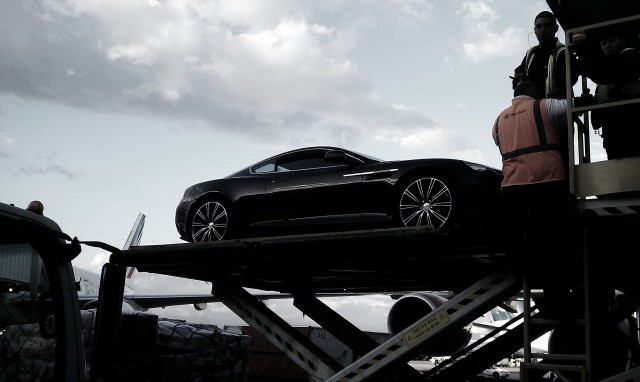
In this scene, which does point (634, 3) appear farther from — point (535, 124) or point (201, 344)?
point (201, 344)

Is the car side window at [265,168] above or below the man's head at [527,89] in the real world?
below

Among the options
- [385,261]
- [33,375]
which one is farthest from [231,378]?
[33,375]

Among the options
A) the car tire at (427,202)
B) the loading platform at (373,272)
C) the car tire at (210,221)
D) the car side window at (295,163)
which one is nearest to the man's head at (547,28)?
the car tire at (427,202)

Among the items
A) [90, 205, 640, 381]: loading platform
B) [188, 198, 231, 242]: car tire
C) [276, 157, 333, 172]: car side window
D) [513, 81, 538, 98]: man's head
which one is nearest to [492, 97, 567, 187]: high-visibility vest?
[513, 81, 538, 98]: man's head

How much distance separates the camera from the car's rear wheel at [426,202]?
290 inches

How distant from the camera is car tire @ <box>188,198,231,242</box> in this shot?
28.8 ft

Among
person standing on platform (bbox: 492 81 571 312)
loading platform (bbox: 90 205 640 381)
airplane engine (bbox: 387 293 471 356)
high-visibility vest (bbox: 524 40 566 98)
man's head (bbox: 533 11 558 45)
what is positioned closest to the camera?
person standing on platform (bbox: 492 81 571 312)

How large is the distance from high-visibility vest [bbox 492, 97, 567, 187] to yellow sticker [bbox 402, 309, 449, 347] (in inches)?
48.6

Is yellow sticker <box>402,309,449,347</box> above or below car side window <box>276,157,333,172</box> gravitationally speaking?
below

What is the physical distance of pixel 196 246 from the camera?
272 inches

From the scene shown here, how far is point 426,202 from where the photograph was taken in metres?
7.48

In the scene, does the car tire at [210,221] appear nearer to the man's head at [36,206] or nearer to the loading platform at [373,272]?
the loading platform at [373,272]

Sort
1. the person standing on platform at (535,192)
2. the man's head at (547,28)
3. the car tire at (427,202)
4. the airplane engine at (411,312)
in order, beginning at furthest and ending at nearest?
1. the airplane engine at (411,312)
2. the car tire at (427,202)
3. the man's head at (547,28)
4. the person standing on platform at (535,192)

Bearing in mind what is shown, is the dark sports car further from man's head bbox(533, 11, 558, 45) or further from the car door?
man's head bbox(533, 11, 558, 45)
